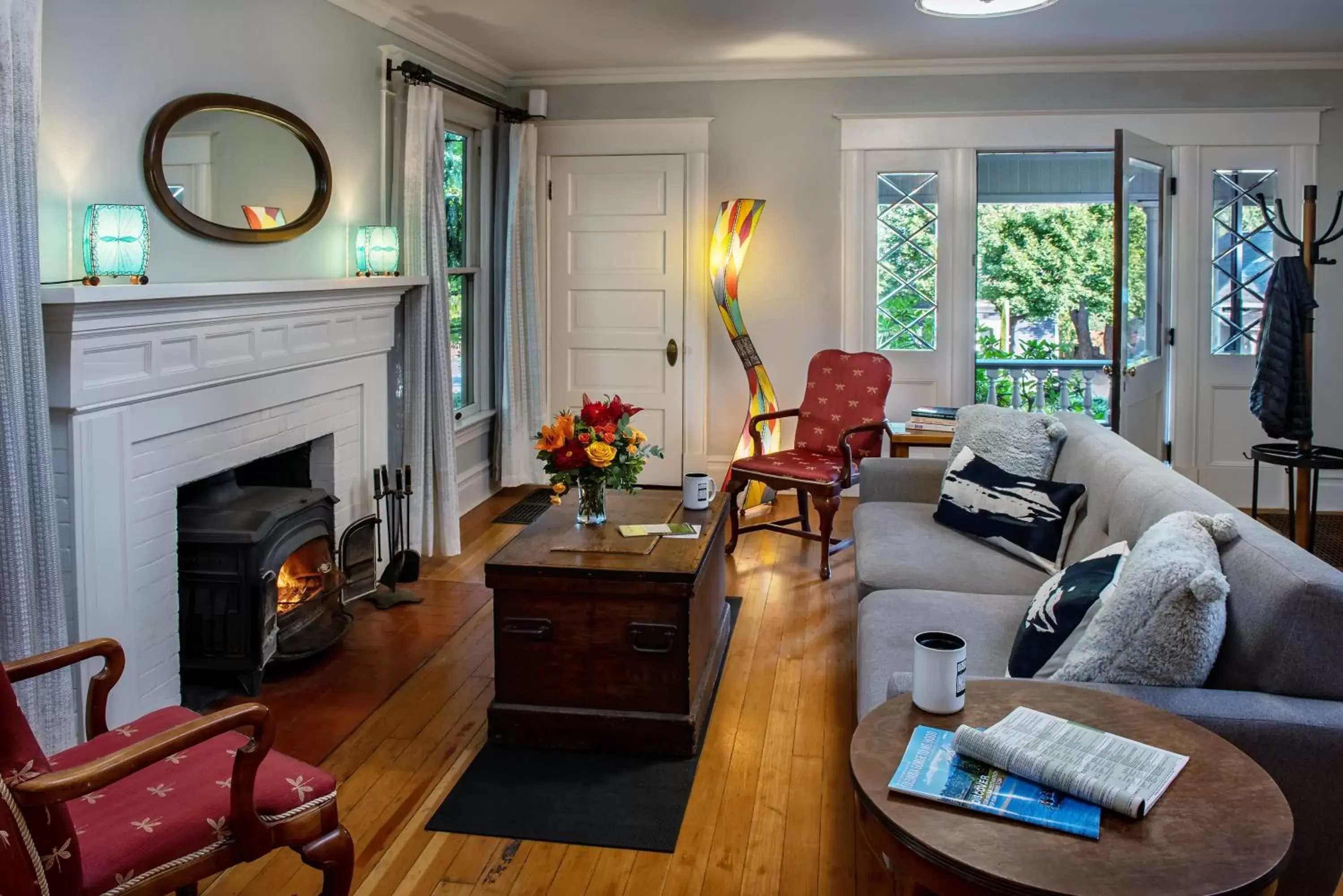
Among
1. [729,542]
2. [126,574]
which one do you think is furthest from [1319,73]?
[126,574]

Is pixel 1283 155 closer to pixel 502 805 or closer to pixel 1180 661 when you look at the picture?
pixel 1180 661

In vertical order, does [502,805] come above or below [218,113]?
below

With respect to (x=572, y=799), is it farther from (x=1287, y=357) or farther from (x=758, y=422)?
(x=1287, y=357)

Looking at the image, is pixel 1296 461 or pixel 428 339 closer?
pixel 1296 461

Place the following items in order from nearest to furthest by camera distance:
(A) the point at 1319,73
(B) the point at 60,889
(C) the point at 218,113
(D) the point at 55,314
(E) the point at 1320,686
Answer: (B) the point at 60,889 → (E) the point at 1320,686 → (D) the point at 55,314 → (C) the point at 218,113 → (A) the point at 1319,73

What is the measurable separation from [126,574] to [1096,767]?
2.51m

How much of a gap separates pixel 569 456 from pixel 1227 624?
1822 millimetres

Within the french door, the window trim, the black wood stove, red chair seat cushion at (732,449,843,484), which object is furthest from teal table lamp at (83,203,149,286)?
the french door

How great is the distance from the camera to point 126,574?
3.04 meters

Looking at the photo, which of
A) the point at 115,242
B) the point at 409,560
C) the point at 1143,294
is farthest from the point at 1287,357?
the point at 115,242

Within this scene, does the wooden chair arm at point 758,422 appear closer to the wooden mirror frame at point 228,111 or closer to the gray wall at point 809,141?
the gray wall at point 809,141

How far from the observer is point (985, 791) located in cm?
156

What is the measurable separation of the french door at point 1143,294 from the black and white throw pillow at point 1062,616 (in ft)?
9.07

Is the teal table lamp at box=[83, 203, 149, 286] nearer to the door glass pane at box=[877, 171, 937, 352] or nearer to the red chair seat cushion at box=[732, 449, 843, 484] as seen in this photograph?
the red chair seat cushion at box=[732, 449, 843, 484]
